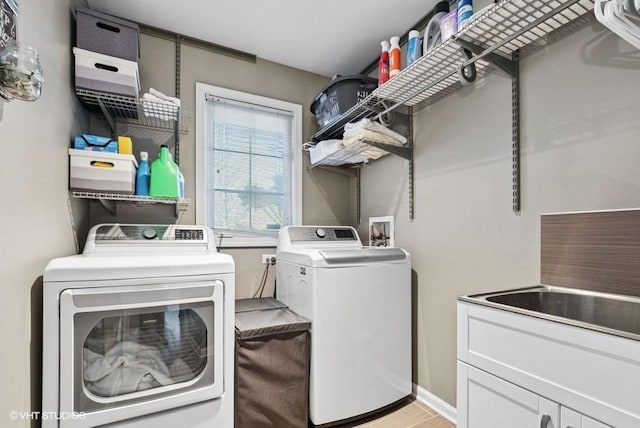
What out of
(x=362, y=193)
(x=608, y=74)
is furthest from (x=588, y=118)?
(x=362, y=193)

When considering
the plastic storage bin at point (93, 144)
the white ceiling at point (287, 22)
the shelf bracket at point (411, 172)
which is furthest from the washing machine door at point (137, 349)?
the white ceiling at point (287, 22)

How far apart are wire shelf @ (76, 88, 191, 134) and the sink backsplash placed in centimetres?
216

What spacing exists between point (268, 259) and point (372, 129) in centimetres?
129

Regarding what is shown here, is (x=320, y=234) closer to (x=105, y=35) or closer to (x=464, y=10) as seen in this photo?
(x=464, y=10)

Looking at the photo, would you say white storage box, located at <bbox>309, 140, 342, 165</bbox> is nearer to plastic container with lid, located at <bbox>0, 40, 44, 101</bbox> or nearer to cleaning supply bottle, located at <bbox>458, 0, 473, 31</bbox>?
cleaning supply bottle, located at <bbox>458, 0, 473, 31</bbox>

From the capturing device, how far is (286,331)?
1.71m

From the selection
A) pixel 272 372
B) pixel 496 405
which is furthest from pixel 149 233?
pixel 496 405

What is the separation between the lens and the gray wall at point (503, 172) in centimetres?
121

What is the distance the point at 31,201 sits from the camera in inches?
44.8

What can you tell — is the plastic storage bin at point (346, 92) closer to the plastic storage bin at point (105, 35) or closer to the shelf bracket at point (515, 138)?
the shelf bracket at point (515, 138)

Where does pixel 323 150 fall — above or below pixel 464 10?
below

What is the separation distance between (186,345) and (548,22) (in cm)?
216

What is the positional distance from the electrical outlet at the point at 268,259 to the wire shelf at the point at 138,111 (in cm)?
113

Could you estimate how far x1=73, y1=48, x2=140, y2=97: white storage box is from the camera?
1623 millimetres
